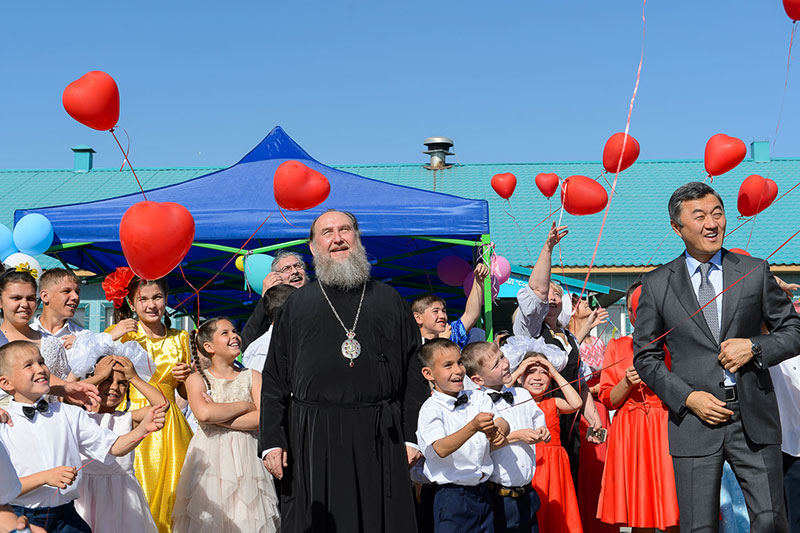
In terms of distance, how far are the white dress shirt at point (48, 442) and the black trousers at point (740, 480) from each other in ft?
9.26

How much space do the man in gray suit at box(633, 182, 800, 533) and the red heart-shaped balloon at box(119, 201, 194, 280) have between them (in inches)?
104

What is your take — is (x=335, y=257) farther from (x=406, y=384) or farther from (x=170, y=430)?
(x=170, y=430)

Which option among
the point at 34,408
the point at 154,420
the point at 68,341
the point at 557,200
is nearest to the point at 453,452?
the point at 154,420

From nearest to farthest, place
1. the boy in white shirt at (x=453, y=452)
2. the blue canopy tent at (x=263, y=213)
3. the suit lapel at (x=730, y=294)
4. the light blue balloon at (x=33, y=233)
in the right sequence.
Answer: the suit lapel at (x=730, y=294)
the boy in white shirt at (x=453, y=452)
the light blue balloon at (x=33, y=233)
the blue canopy tent at (x=263, y=213)

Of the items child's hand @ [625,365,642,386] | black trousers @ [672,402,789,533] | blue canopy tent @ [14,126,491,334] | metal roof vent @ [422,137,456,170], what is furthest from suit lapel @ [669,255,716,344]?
metal roof vent @ [422,137,456,170]

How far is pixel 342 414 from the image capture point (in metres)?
4.14

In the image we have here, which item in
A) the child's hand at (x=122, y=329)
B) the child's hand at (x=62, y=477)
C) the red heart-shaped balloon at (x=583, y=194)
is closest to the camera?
the child's hand at (x=62, y=477)

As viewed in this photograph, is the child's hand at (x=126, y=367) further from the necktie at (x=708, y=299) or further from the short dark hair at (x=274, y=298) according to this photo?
the necktie at (x=708, y=299)

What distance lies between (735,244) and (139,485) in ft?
48.8

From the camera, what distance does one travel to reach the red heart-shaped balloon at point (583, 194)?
6297 millimetres

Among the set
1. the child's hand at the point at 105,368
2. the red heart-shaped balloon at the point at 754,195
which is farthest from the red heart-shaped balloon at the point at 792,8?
the child's hand at the point at 105,368

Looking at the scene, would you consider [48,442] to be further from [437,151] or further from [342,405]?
[437,151]

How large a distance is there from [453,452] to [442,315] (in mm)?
1558

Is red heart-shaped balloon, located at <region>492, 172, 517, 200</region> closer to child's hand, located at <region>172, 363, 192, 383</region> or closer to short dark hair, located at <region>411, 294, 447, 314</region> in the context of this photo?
short dark hair, located at <region>411, 294, 447, 314</region>
